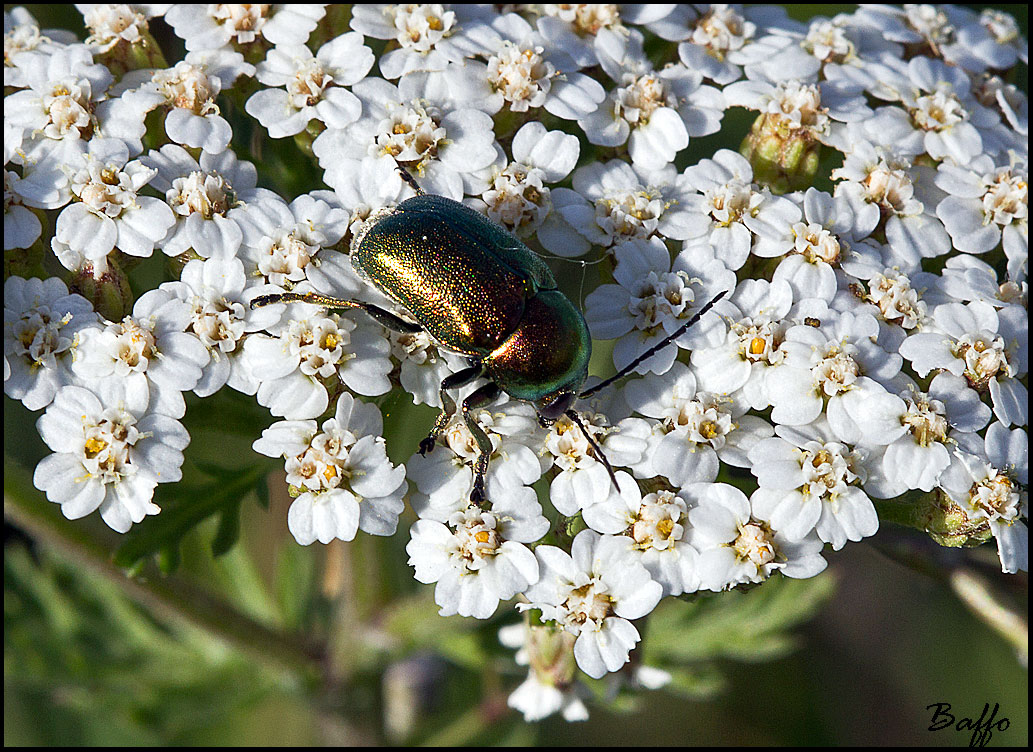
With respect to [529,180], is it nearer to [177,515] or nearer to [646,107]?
[646,107]

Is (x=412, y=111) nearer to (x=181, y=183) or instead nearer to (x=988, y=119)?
(x=181, y=183)

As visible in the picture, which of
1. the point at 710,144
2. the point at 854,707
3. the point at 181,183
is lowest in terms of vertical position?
the point at 854,707

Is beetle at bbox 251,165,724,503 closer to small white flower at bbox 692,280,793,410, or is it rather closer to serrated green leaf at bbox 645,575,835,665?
small white flower at bbox 692,280,793,410

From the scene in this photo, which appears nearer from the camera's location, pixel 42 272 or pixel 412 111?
pixel 42 272

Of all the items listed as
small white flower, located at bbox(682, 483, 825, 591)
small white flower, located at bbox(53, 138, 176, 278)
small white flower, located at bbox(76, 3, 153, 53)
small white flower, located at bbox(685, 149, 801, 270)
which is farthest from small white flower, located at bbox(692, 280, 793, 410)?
small white flower, located at bbox(76, 3, 153, 53)

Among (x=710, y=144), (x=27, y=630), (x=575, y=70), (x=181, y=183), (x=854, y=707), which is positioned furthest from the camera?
(x=854, y=707)

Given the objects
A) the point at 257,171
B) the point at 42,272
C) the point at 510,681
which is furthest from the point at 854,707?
the point at 42,272

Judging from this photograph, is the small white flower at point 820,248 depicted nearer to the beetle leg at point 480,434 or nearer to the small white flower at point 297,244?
the beetle leg at point 480,434
